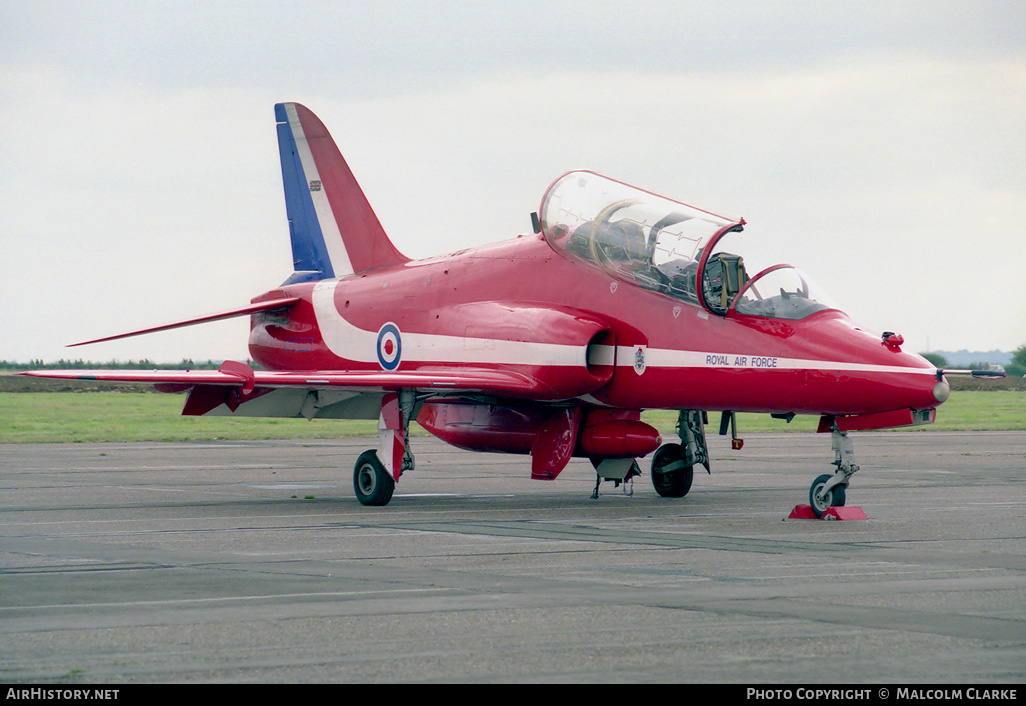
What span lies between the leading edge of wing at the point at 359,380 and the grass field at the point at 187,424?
18009 millimetres

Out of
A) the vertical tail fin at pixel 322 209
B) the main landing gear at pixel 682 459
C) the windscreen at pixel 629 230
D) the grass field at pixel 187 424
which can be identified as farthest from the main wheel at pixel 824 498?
the grass field at pixel 187 424

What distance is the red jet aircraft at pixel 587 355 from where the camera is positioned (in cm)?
1341

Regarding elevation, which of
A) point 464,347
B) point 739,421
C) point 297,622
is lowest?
point 739,421

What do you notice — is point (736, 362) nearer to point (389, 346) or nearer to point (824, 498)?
point (824, 498)

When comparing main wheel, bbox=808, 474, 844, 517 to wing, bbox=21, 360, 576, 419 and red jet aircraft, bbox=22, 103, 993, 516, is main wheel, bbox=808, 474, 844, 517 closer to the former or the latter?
red jet aircraft, bbox=22, 103, 993, 516

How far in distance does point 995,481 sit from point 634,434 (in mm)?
6875

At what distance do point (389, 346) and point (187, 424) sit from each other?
83.5 feet

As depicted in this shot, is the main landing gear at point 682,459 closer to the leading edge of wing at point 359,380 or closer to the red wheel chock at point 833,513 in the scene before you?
the leading edge of wing at point 359,380

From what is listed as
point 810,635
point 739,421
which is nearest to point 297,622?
point 810,635

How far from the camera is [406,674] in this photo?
6.00 metres

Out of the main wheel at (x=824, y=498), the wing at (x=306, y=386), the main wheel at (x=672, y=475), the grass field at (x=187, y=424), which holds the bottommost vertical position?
the grass field at (x=187, y=424)
